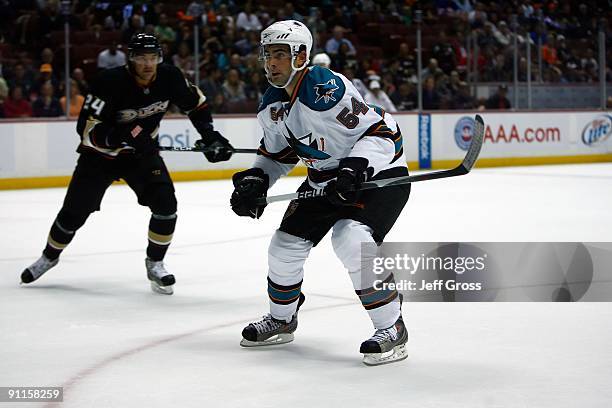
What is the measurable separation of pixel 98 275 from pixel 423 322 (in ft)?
6.86

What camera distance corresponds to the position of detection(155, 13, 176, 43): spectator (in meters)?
11.9

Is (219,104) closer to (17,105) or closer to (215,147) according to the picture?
(17,105)

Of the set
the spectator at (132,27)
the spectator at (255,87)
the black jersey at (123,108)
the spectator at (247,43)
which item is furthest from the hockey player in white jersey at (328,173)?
the spectator at (247,43)

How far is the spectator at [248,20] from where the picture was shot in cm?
1315

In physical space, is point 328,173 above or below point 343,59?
below

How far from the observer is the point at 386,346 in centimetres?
337

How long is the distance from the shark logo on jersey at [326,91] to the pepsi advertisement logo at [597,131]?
35.9 ft

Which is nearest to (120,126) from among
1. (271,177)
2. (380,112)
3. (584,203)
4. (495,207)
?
(271,177)

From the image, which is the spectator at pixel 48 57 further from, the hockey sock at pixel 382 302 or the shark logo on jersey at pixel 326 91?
the hockey sock at pixel 382 302

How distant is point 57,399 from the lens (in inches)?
117

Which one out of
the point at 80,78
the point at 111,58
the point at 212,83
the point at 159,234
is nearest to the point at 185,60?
the point at 212,83

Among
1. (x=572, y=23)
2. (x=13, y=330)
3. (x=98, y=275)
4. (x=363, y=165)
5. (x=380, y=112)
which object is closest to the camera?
(x=363, y=165)

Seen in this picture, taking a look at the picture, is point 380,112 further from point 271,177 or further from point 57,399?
point 57,399

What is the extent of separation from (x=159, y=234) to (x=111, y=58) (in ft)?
22.1
